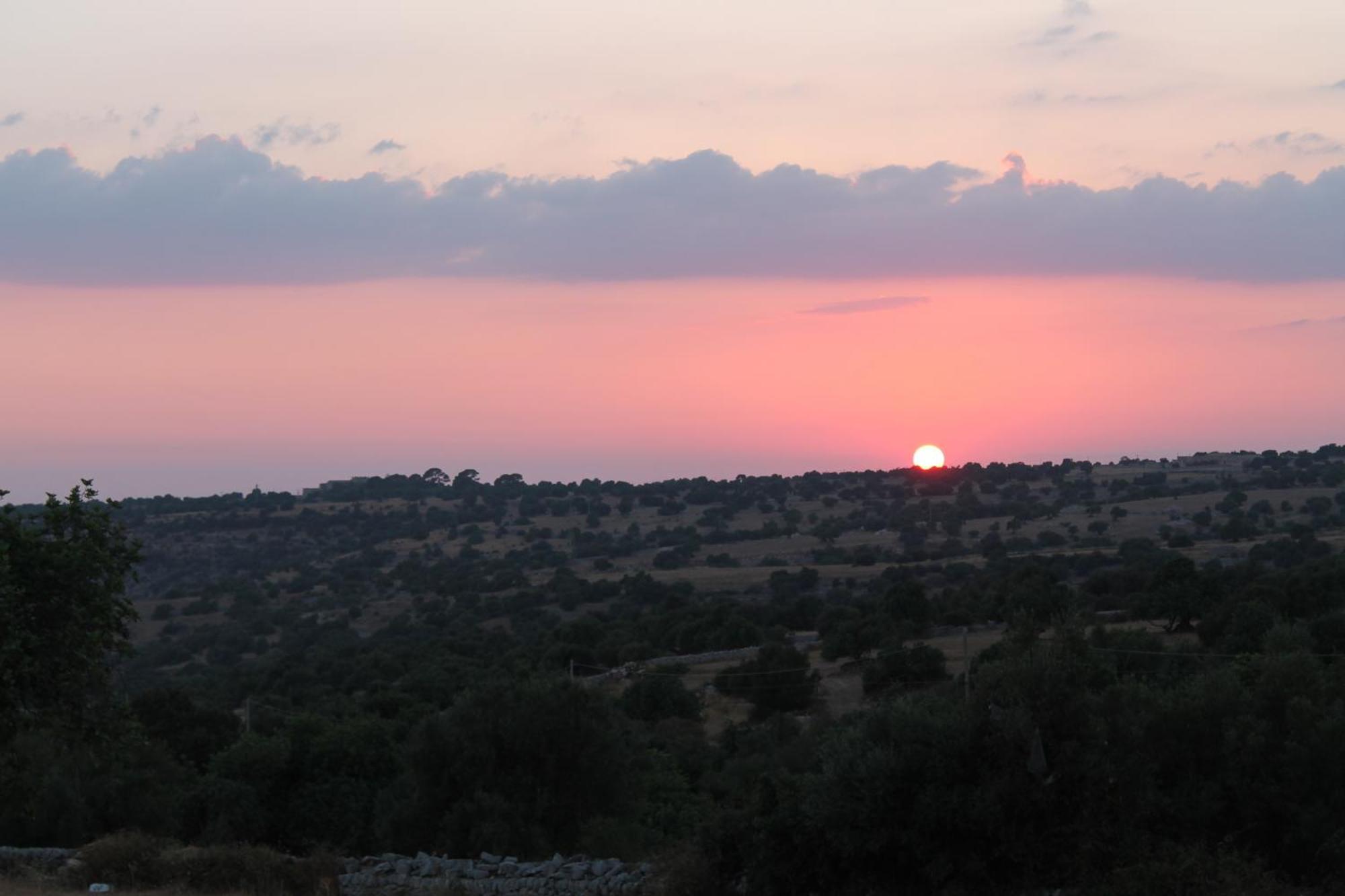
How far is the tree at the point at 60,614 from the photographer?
18234mm

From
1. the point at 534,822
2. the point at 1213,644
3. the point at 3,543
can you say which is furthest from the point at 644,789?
the point at 1213,644

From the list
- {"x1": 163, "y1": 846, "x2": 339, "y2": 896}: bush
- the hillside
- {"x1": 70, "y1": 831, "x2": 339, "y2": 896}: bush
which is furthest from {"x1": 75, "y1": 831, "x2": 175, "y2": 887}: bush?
the hillside

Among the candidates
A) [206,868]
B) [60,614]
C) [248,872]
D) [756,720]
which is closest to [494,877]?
[248,872]

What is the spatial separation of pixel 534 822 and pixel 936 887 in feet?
40.6

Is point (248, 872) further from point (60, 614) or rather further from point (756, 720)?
point (756, 720)

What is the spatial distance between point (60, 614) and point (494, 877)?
288 inches

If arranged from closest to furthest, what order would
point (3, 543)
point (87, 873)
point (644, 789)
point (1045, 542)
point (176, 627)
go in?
point (3, 543) → point (87, 873) → point (644, 789) → point (176, 627) → point (1045, 542)

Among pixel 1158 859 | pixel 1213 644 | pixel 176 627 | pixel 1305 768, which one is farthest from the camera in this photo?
pixel 176 627

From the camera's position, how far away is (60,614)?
18.7 metres

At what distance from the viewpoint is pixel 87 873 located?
22547 millimetres

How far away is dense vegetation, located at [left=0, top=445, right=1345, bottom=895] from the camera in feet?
56.7

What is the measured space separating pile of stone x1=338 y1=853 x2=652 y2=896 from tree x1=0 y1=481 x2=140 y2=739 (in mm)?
5158

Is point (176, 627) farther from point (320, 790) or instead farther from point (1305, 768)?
point (1305, 768)

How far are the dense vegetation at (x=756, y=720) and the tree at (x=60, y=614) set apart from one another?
0.14 ft
